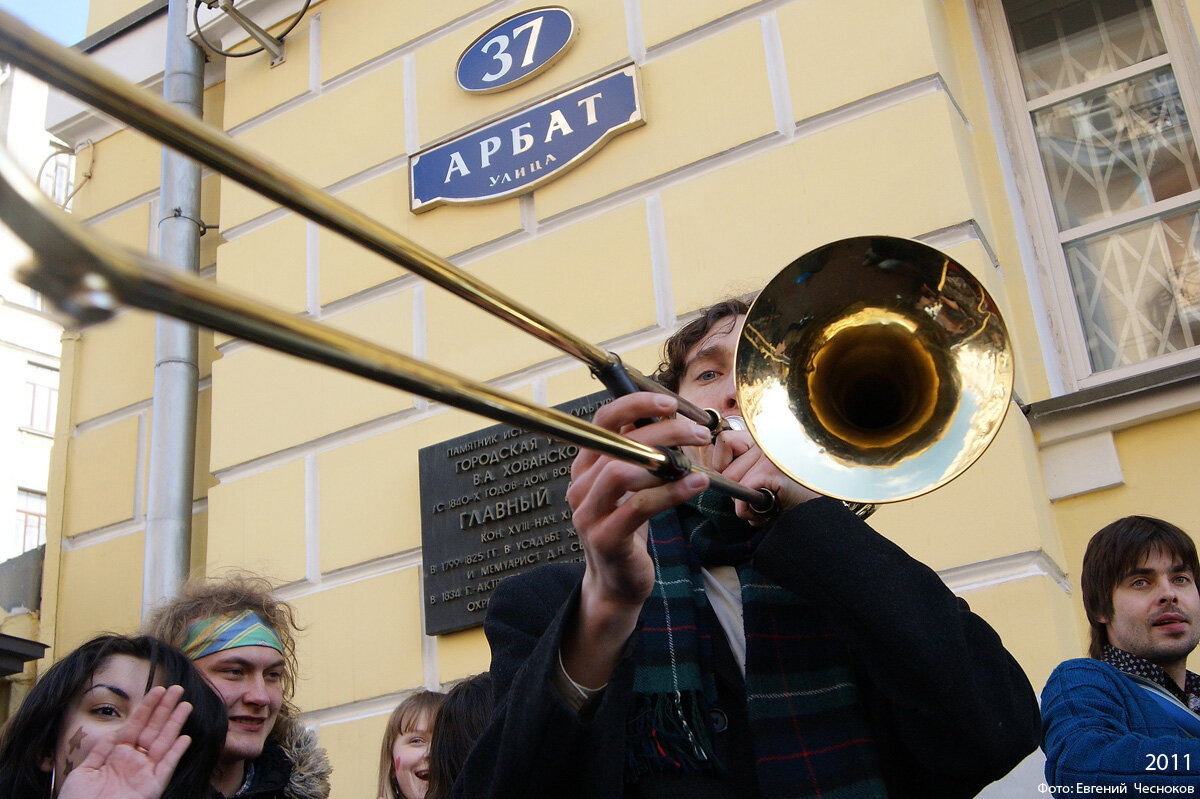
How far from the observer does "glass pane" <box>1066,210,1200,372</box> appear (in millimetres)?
3564

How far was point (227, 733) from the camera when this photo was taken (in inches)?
104

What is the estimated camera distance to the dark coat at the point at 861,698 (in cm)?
156

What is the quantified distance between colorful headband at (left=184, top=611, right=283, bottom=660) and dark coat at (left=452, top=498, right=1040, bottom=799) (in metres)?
1.36

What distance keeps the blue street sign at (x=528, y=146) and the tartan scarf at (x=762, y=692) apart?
265cm

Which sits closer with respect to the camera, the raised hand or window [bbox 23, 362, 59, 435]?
the raised hand

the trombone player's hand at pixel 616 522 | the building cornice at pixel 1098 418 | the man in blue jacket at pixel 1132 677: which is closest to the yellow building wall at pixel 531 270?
the building cornice at pixel 1098 418

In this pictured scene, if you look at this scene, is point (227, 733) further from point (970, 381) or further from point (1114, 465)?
point (1114, 465)

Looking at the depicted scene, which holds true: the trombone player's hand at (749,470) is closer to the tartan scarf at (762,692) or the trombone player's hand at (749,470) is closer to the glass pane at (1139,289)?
the tartan scarf at (762,692)

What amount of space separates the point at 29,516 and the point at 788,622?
36.4ft

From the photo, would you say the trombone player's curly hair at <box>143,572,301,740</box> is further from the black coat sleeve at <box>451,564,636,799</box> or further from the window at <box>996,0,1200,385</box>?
the window at <box>996,0,1200,385</box>

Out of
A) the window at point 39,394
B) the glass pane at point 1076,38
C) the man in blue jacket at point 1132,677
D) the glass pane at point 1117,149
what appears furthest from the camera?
the window at point 39,394

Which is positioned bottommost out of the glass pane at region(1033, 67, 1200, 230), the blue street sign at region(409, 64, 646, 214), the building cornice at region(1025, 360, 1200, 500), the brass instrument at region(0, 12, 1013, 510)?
the brass instrument at region(0, 12, 1013, 510)

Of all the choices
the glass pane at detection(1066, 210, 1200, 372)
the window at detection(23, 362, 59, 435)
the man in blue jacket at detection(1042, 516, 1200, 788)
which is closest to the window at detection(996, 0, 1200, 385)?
the glass pane at detection(1066, 210, 1200, 372)

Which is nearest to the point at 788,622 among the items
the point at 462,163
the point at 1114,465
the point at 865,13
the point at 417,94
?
the point at 1114,465
